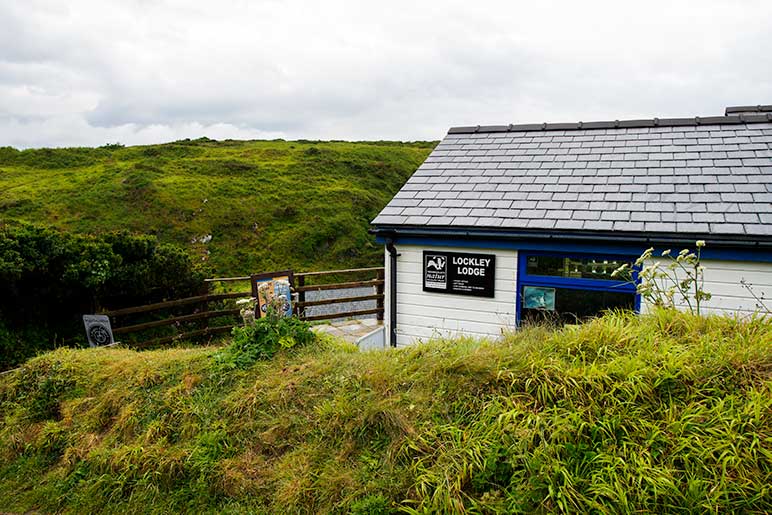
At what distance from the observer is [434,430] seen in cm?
354

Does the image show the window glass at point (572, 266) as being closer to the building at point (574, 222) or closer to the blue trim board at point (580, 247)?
the building at point (574, 222)

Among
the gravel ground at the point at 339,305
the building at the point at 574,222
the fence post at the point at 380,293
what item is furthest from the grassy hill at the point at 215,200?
the building at the point at 574,222

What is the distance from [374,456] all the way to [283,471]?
753 millimetres

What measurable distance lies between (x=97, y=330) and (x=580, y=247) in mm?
7761

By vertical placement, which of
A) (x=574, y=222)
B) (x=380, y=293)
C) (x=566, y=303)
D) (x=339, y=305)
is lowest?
(x=339, y=305)

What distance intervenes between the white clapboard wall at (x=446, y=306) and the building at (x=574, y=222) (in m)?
0.02

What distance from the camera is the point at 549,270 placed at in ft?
23.4

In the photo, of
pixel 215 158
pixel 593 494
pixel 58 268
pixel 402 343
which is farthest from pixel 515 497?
pixel 215 158

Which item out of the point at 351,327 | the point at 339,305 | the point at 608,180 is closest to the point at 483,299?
the point at 608,180

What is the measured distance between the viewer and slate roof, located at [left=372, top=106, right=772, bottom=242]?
6.51m

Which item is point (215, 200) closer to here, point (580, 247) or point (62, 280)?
point (62, 280)

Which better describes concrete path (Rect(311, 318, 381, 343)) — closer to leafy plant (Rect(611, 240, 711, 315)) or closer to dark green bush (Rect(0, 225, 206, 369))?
dark green bush (Rect(0, 225, 206, 369))

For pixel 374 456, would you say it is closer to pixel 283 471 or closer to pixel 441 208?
pixel 283 471

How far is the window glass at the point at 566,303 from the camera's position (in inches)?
271
